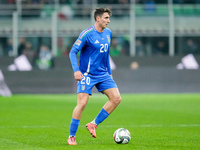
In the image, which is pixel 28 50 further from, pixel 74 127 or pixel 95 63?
pixel 74 127

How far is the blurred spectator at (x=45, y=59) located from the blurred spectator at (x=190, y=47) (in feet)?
19.0

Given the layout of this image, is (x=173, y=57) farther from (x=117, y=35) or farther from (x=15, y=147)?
(x=15, y=147)

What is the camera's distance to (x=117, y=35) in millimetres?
24469

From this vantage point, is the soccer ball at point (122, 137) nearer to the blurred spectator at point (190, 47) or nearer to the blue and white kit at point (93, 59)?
the blue and white kit at point (93, 59)

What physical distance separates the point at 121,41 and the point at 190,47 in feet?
9.87

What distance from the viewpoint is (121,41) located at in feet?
79.9

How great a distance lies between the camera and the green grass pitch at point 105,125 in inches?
342

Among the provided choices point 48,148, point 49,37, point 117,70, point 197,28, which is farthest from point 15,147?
point 197,28

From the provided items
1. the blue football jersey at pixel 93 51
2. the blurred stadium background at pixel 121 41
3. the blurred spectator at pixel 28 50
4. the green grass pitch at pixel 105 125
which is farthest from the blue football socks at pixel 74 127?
the blurred spectator at pixel 28 50

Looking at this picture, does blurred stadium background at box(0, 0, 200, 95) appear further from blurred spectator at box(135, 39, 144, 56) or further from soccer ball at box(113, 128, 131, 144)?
soccer ball at box(113, 128, 131, 144)

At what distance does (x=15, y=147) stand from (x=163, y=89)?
15.1 m

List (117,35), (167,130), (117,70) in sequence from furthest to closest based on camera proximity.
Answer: (117,35) < (117,70) < (167,130)

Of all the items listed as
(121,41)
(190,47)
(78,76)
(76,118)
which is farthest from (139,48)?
(78,76)

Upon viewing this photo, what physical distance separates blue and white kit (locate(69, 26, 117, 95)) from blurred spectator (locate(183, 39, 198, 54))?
15470 millimetres
